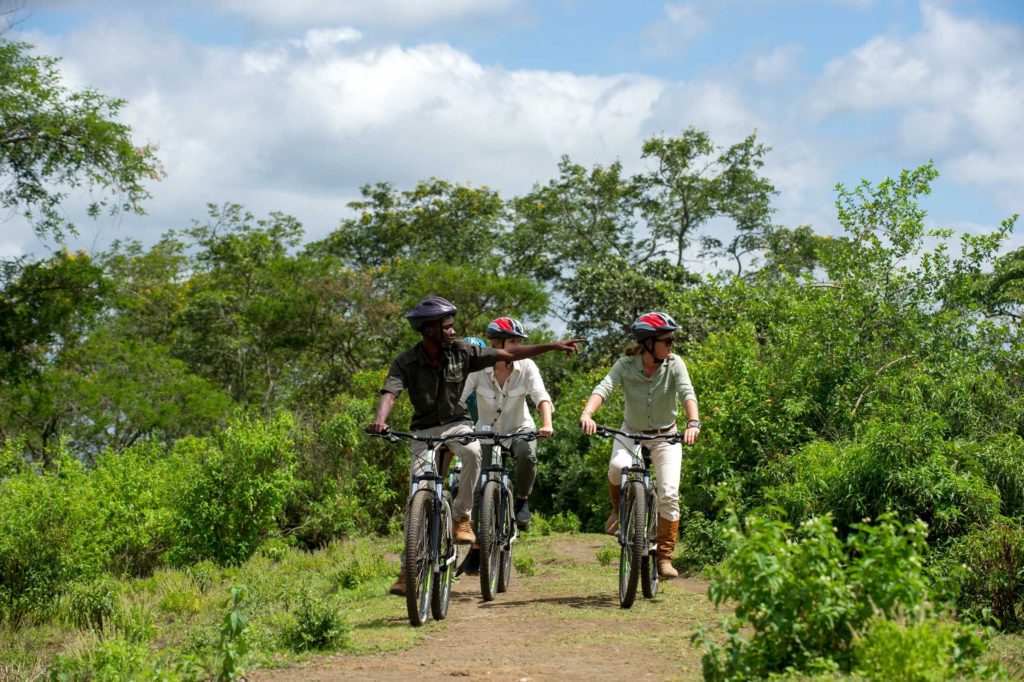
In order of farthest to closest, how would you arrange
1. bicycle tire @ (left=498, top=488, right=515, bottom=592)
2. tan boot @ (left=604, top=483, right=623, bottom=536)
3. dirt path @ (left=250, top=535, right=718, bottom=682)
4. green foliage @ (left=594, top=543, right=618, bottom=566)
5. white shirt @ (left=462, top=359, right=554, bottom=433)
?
green foliage @ (left=594, top=543, right=618, bottom=566)
white shirt @ (left=462, top=359, right=554, bottom=433)
bicycle tire @ (left=498, top=488, right=515, bottom=592)
tan boot @ (left=604, top=483, right=623, bottom=536)
dirt path @ (left=250, top=535, right=718, bottom=682)

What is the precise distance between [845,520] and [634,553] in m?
3.16

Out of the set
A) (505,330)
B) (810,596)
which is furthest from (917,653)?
(505,330)

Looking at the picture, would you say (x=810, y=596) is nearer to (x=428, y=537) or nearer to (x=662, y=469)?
(x=428, y=537)

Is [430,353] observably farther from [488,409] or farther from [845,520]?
[845,520]

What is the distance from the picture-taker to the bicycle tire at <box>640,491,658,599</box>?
27.0ft

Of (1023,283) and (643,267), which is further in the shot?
(643,267)

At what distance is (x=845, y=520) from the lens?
408 inches

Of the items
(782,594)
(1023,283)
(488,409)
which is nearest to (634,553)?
(488,409)

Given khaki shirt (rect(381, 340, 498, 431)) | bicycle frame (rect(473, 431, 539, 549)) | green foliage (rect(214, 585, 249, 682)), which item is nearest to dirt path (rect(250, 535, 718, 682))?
green foliage (rect(214, 585, 249, 682))

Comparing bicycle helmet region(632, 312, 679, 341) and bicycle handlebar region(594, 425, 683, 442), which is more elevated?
bicycle helmet region(632, 312, 679, 341)

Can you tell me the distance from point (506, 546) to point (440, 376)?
1.60m

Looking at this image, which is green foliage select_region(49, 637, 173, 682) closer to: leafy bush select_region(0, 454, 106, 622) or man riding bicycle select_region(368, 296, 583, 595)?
man riding bicycle select_region(368, 296, 583, 595)

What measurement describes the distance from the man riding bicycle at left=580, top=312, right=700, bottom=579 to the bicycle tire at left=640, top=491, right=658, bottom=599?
0.11 metres

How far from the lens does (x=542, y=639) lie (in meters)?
7.37
